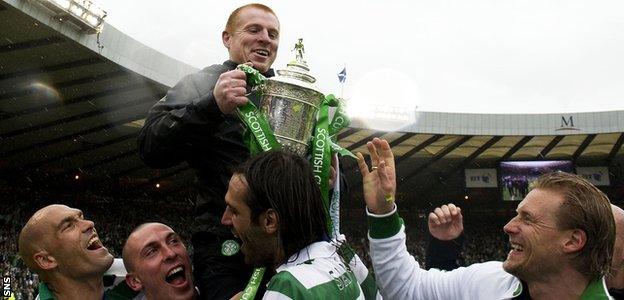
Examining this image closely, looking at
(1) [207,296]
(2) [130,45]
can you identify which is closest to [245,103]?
(1) [207,296]

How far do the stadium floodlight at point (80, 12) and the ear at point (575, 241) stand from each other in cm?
1185

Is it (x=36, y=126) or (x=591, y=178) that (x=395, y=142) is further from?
(x=36, y=126)

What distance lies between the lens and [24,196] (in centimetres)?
2403

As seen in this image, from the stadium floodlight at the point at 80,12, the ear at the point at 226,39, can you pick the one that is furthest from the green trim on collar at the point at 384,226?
the stadium floodlight at the point at 80,12

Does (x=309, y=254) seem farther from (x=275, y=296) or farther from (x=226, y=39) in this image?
(x=226, y=39)

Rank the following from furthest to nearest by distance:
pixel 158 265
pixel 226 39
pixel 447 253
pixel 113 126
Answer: pixel 113 126 → pixel 447 253 → pixel 226 39 → pixel 158 265

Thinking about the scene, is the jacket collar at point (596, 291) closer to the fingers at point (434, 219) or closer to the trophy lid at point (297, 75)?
the fingers at point (434, 219)

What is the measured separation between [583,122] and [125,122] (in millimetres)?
16258

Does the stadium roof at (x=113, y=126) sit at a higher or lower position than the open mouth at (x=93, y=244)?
higher

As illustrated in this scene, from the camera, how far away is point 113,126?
2033cm

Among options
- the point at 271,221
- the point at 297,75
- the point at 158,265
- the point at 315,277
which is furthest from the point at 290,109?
the point at 158,265

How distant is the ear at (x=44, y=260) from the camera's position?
8.79 ft

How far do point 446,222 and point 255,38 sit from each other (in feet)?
4.02

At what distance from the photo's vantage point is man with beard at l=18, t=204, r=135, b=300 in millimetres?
2697
